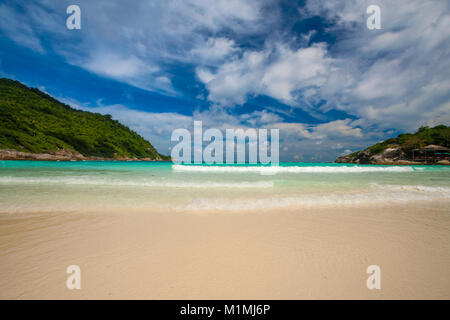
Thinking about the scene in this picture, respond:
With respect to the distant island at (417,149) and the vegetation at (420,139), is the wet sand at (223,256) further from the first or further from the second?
the vegetation at (420,139)

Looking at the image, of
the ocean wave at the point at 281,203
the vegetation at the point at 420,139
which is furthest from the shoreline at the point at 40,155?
the vegetation at the point at 420,139

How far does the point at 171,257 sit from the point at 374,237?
11.9 ft

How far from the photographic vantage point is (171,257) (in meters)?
2.67

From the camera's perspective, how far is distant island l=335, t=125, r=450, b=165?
174 ft

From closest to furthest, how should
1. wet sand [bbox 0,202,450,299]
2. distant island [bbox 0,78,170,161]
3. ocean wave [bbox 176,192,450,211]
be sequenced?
wet sand [bbox 0,202,450,299] < ocean wave [bbox 176,192,450,211] < distant island [bbox 0,78,170,161]

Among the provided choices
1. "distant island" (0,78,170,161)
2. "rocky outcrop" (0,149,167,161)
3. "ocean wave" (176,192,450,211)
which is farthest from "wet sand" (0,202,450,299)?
"distant island" (0,78,170,161)

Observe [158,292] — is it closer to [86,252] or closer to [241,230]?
[86,252]

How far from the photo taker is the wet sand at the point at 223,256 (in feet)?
6.50

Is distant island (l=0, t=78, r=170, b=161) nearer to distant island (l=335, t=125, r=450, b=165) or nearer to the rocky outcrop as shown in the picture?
the rocky outcrop

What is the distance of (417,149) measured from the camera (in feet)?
178

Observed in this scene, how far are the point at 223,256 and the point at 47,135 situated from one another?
76.7 meters

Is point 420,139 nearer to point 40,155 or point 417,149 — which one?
point 417,149

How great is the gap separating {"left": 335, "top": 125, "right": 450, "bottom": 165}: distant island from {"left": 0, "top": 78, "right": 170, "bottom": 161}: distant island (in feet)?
326
